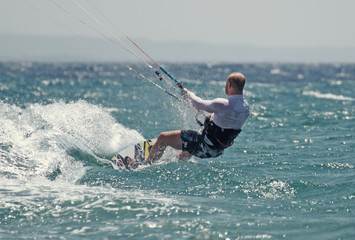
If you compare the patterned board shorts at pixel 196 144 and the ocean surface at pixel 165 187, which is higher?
the patterned board shorts at pixel 196 144

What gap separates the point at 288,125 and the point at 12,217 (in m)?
12.1

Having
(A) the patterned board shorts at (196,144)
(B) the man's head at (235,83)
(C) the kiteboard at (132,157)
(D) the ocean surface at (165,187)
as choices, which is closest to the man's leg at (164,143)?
(A) the patterned board shorts at (196,144)

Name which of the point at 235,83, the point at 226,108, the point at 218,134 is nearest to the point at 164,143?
the point at 218,134

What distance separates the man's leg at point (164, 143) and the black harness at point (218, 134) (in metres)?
0.52

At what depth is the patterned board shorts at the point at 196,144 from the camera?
345 inches

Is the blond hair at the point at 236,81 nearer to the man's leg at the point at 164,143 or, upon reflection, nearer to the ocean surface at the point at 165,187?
the man's leg at the point at 164,143

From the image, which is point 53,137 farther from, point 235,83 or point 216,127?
point 235,83

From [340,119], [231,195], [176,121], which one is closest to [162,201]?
[231,195]

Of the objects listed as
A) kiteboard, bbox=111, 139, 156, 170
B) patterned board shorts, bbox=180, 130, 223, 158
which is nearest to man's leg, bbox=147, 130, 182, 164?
patterned board shorts, bbox=180, 130, 223, 158

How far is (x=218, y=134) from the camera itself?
27.8 feet

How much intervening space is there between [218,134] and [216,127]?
137 mm

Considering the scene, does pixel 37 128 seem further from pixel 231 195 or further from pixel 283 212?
pixel 283 212

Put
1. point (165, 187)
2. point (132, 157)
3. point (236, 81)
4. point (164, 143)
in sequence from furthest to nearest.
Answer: point (132, 157), point (164, 143), point (236, 81), point (165, 187)

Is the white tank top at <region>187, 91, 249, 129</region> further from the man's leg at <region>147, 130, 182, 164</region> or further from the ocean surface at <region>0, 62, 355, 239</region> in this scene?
the ocean surface at <region>0, 62, 355, 239</region>
